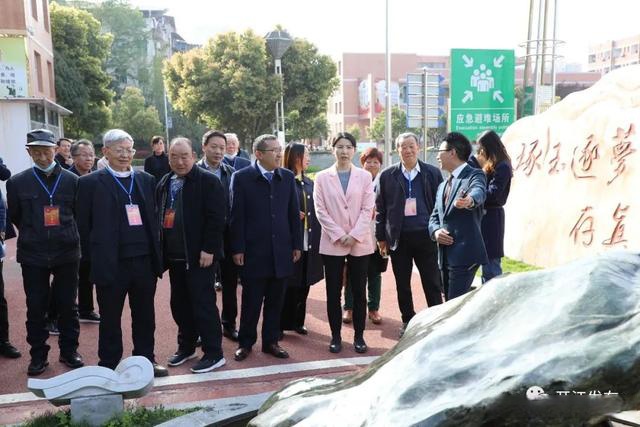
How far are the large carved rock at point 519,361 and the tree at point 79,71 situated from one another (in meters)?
26.0

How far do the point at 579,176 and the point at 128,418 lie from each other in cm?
595

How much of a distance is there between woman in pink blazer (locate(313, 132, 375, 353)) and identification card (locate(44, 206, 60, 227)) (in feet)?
6.49

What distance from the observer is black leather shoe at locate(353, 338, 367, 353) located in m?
4.75

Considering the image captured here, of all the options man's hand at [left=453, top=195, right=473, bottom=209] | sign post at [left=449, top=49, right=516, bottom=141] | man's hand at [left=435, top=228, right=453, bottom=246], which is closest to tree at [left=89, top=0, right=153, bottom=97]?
sign post at [left=449, top=49, right=516, bottom=141]

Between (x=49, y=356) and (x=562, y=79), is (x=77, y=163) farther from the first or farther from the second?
(x=562, y=79)

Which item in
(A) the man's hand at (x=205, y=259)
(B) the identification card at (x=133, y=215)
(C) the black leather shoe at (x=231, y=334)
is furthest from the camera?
(C) the black leather shoe at (x=231, y=334)

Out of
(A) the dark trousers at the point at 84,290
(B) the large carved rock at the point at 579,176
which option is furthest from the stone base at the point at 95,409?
(B) the large carved rock at the point at 579,176

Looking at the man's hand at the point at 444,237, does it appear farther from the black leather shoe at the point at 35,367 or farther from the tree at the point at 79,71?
the tree at the point at 79,71

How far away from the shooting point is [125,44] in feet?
168

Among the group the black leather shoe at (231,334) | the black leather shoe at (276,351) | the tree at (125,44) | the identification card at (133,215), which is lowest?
the black leather shoe at (231,334)

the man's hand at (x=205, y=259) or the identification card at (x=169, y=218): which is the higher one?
the identification card at (x=169, y=218)

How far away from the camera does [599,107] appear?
7.15m

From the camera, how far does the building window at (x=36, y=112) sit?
62.3ft

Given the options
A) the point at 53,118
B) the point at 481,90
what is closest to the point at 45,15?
the point at 53,118
